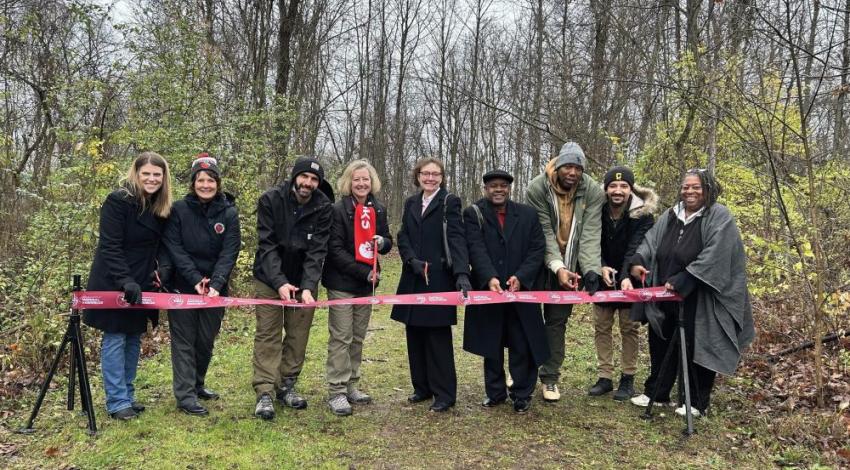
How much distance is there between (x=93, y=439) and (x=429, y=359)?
271 centimetres

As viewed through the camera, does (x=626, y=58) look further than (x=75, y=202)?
Yes

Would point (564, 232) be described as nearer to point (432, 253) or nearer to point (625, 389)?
point (432, 253)

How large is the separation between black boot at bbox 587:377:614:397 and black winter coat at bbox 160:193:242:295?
3649 mm

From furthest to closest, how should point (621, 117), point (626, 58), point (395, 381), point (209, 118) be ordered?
point (621, 117) → point (626, 58) → point (209, 118) → point (395, 381)

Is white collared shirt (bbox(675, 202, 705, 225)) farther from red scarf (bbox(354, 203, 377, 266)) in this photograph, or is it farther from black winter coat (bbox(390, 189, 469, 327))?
red scarf (bbox(354, 203, 377, 266))

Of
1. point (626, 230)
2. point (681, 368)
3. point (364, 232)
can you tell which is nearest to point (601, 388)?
point (681, 368)

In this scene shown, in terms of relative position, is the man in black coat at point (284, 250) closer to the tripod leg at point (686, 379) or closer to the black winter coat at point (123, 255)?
the black winter coat at point (123, 255)

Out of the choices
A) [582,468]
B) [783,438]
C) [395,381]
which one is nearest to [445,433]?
[582,468]

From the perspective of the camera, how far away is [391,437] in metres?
4.43

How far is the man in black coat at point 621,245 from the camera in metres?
5.23

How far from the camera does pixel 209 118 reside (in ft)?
30.6

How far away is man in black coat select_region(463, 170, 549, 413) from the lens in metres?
4.93

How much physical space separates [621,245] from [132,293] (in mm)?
4301

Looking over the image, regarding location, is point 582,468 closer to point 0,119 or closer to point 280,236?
point 280,236
